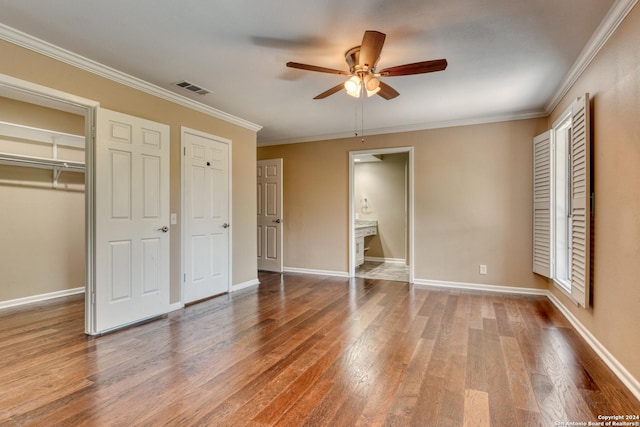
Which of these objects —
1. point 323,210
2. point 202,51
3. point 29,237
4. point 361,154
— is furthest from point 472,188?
point 29,237

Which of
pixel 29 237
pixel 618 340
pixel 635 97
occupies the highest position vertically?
pixel 635 97

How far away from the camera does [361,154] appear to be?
17.9 feet

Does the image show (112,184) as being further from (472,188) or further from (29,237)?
(472,188)

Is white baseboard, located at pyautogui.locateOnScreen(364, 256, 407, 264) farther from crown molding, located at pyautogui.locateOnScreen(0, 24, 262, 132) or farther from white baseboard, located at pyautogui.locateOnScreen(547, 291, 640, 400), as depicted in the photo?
crown molding, located at pyautogui.locateOnScreen(0, 24, 262, 132)

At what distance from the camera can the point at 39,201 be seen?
4.05m

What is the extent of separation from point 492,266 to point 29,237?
239 inches

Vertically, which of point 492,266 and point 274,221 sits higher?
point 274,221

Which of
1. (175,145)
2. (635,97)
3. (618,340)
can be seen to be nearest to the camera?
(635,97)

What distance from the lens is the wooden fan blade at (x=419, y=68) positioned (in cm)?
226

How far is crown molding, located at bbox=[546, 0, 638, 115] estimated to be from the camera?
2041mm

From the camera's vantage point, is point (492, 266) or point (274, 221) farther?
point (274, 221)

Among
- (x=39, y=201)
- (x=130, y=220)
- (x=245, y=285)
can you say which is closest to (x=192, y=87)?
(x=130, y=220)

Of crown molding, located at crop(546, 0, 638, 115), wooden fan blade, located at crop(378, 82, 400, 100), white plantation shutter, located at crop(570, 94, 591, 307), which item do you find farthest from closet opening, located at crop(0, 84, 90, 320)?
white plantation shutter, located at crop(570, 94, 591, 307)

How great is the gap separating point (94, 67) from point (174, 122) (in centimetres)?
96
